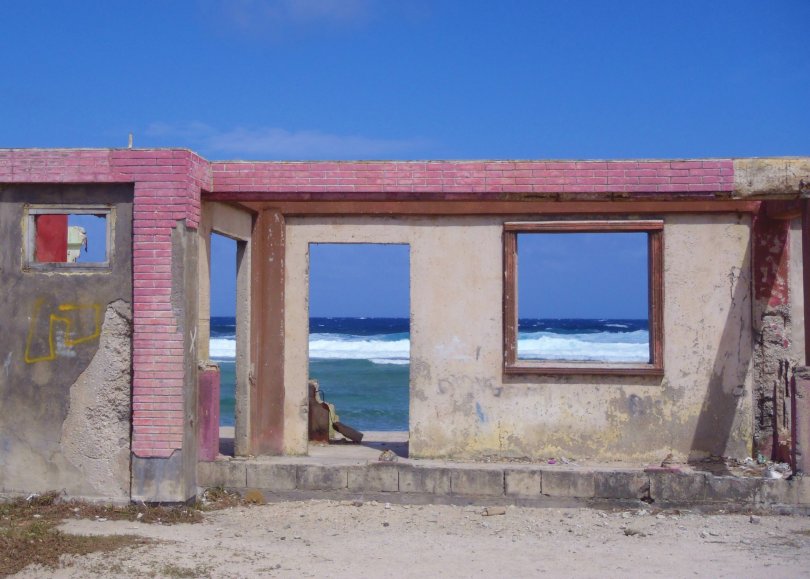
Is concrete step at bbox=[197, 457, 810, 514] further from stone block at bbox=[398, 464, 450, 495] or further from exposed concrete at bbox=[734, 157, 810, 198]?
exposed concrete at bbox=[734, 157, 810, 198]

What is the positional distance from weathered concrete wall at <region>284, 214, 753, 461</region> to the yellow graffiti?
2631 mm

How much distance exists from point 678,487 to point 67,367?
18.7 ft

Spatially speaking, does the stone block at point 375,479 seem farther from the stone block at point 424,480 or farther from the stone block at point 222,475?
the stone block at point 222,475

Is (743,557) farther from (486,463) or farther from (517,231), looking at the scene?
(517,231)

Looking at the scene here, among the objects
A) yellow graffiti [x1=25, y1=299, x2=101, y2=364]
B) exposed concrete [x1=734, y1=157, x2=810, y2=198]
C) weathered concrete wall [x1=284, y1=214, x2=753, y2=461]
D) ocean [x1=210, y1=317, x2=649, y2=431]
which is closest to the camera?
yellow graffiti [x1=25, y1=299, x2=101, y2=364]

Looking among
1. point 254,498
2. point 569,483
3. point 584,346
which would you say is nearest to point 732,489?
point 569,483

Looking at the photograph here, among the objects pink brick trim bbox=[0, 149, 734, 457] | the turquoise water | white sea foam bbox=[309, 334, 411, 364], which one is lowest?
the turquoise water

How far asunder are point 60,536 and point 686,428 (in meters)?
6.44

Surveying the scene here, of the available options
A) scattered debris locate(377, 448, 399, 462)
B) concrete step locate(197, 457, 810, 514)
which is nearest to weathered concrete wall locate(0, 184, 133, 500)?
concrete step locate(197, 457, 810, 514)

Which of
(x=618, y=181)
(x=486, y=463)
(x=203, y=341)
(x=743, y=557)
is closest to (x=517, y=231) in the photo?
(x=618, y=181)

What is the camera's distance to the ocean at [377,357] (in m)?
22.2

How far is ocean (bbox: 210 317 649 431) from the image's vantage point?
22.2 metres

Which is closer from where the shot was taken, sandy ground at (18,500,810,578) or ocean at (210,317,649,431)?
sandy ground at (18,500,810,578)

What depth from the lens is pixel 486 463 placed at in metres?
9.95
